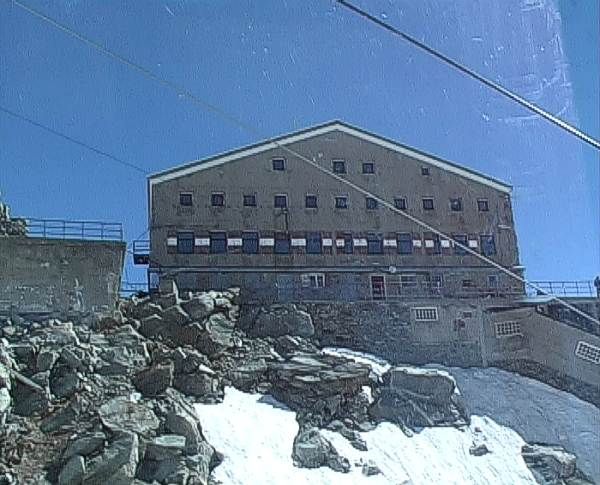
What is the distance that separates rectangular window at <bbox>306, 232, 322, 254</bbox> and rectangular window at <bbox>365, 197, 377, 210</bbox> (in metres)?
1.14

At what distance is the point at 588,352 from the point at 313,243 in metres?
5.26

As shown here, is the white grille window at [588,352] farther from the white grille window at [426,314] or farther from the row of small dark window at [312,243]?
the white grille window at [426,314]

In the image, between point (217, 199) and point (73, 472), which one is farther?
point (217, 199)

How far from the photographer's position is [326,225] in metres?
16.2

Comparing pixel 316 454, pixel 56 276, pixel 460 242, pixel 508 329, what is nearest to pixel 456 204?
pixel 460 242

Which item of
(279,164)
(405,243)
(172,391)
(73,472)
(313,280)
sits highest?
(279,164)

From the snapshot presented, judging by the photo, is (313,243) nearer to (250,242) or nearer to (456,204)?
(250,242)

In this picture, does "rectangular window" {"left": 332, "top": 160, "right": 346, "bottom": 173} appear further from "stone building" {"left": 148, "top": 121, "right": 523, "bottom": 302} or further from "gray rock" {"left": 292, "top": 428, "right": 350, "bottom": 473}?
"gray rock" {"left": 292, "top": 428, "right": 350, "bottom": 473}

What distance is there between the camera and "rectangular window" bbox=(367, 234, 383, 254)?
1631cm

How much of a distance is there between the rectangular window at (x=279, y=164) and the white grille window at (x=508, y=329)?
4.96m

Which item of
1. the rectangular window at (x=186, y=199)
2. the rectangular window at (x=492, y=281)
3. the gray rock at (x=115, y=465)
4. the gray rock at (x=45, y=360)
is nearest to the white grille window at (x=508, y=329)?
Answer: the rectangular window at (x=492, y=281)

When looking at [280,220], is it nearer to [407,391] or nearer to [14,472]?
[407,391]

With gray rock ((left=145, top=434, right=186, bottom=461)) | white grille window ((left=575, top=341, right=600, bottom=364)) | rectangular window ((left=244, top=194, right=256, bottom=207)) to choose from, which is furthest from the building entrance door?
gray rock ((left=145, top=434, right=186, bottom=461))

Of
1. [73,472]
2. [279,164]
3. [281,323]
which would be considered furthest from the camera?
[279,164]
